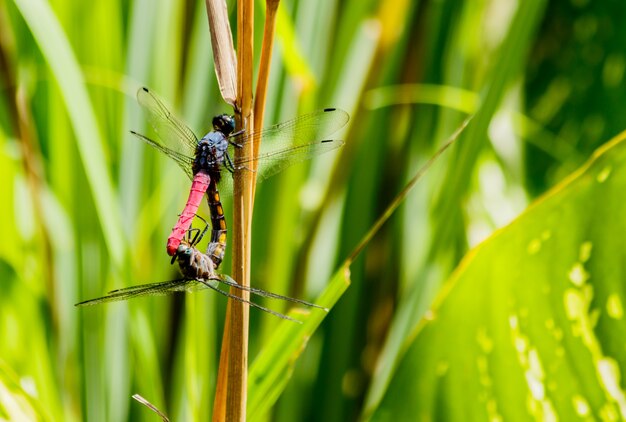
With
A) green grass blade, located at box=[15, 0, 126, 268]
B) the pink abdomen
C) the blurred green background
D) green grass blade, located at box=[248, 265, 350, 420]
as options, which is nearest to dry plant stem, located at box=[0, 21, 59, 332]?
the blurred green background

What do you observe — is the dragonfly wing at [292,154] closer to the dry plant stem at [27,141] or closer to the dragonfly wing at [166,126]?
the dragonfly wing at [166,126]

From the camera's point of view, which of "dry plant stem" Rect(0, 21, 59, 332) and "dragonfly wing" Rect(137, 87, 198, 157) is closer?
"dragonfly wing" Rect(137, 87, 198, 157)

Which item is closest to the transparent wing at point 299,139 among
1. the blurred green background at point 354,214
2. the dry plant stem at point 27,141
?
the blurred green background at point 354,214

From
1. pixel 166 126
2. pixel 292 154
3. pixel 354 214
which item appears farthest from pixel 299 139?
pixel 354 214

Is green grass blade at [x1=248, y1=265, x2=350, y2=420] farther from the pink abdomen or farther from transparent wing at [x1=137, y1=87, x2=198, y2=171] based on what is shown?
transparent wing at [x1=137, y1=87, x2=198, y2=171]

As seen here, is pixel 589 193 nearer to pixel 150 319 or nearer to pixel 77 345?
pixel 150 319
